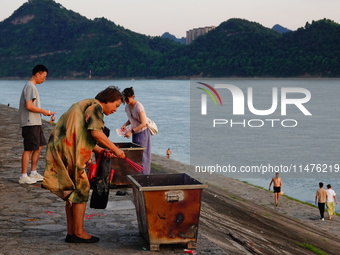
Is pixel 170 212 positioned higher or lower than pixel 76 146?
lower

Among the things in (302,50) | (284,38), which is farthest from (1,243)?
(284,38)

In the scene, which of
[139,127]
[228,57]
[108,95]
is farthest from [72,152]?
[228,57]

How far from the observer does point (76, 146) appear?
508 cm

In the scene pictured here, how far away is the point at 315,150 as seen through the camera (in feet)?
167

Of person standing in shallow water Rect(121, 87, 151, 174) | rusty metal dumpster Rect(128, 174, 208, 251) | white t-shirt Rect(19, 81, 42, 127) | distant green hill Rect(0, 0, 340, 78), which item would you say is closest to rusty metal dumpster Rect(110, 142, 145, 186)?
person standing in shallow water Rect(121, 87, 151, 174)

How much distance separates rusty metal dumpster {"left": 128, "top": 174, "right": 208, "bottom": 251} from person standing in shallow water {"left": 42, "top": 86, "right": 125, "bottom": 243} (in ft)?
1.60

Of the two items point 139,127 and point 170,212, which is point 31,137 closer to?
point 139,127

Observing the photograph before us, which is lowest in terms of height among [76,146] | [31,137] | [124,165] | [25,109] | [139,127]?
[124,165]

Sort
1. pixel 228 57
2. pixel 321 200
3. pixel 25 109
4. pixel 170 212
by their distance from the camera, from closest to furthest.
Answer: pixel 170 212, pixel 25 109, pixel 321 200, pixel 228 57

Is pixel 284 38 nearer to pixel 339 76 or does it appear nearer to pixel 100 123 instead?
pixel 339 76

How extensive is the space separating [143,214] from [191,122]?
70.8m

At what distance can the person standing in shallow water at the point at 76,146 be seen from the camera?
5.06 meters

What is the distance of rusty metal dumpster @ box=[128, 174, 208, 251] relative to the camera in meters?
5.04

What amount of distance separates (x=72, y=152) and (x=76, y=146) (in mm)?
78
